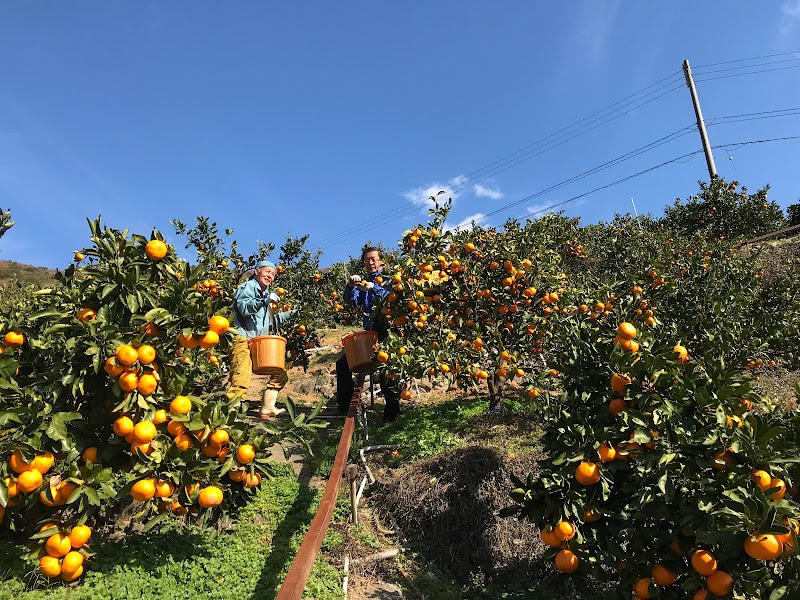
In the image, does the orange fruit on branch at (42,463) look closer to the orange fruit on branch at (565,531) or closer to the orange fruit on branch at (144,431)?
the orange fruit on branch at (144,431)

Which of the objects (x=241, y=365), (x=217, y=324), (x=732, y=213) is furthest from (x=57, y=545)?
(x=732, y=213)

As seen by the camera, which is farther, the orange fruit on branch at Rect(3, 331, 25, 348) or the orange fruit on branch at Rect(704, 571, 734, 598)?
the orange fruit on branch at Rect(3, 331, 25, 348)

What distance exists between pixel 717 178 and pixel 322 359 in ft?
44.5

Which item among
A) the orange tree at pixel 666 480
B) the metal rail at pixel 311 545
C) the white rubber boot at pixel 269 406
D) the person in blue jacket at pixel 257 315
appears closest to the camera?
the orange tree at pixel 666 480

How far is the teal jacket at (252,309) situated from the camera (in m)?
5.53

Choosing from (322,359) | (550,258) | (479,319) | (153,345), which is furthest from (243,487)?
(322,359)

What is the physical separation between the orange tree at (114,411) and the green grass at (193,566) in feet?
0.64

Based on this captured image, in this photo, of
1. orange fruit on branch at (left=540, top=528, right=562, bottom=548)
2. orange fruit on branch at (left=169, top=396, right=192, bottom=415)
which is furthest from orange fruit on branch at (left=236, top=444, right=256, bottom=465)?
orange fruit on branch at (left=540, top=528, right=562, bottom=548)

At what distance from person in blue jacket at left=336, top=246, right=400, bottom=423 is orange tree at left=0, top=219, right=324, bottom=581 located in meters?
2.94

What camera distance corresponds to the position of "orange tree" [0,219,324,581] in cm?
228

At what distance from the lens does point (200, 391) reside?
3973 mm

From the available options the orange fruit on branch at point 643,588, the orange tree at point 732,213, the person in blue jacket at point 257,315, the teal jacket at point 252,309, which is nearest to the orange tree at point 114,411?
the orange fruit on branch at point 643,588

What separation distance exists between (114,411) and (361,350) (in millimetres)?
3095

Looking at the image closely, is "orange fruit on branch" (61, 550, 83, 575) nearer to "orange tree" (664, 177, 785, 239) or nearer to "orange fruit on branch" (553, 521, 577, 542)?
"orange fruit on branch" (553, 521, 577, 542)
